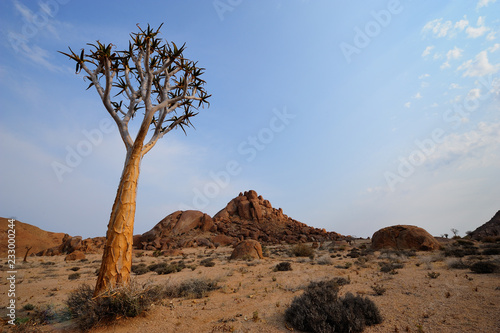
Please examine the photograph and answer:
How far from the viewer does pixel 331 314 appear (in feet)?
15.7

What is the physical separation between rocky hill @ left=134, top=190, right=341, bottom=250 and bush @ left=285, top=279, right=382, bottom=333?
3109cm

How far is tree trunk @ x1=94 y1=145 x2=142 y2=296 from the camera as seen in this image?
5767 millimetres

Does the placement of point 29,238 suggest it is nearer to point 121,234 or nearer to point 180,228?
point 180,228

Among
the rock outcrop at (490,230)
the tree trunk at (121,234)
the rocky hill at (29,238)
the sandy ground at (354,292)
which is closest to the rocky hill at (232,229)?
the rocky hill at (29,238)

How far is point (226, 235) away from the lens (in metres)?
42.1

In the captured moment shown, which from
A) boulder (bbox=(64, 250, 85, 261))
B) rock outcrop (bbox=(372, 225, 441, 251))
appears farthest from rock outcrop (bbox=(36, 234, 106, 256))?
rock outcrop (bbox=(372, 225, 441, 251))

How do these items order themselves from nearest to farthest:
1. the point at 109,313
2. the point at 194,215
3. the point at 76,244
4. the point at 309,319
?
the point at 309,319 → the point at 109,313 → the point at 76,244 → the point at 194,215

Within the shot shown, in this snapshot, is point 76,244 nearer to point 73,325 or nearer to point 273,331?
point 73,325

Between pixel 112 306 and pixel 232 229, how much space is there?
40292 millimetres

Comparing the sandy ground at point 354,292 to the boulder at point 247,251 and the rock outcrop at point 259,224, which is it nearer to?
the boulder at point 247,251

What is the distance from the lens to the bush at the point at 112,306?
5.19 m

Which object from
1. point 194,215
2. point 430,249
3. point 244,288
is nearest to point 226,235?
point 194,215

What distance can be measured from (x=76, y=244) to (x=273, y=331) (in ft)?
131

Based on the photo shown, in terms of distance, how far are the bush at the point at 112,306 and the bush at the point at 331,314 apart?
3.50 m
